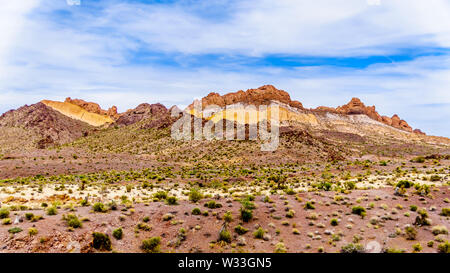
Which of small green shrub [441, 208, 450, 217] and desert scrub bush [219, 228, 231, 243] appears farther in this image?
small green shrub [441, 208, 450, 217]

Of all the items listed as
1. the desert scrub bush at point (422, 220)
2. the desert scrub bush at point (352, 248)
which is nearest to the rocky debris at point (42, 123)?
the desert scrub bush at point (352, 248)

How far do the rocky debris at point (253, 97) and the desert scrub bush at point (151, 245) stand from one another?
109583 mm

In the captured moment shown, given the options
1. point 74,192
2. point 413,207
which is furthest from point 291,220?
point 74,192

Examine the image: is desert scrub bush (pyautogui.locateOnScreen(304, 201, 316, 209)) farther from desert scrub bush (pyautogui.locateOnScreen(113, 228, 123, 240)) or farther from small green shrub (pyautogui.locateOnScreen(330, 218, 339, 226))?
desert scrub bush (pyautogui.locateOnScreen(113, 228, 123, 240))

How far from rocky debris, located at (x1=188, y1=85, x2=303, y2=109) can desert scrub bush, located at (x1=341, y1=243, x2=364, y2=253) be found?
109988mm

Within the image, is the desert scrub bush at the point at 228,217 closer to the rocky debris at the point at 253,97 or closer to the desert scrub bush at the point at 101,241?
the desert scrub bush at the point at 101,241

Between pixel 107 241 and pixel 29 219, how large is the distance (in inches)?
196

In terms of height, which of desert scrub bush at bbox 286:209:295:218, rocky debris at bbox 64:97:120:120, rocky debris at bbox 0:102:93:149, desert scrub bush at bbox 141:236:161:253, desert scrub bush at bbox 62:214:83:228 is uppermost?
rocky debris at bbox 64:97:120:120

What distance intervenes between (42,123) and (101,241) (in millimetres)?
120291

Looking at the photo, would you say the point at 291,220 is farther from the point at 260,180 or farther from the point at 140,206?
the point at 260,180

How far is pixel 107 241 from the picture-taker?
46.1 feet

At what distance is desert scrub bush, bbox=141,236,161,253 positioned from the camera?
1426cm

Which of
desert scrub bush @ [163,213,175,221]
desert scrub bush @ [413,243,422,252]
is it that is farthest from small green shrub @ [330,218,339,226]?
desert scrub bush @ [163,213,175,221]

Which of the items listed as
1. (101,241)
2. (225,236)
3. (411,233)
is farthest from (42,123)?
(411,233)
